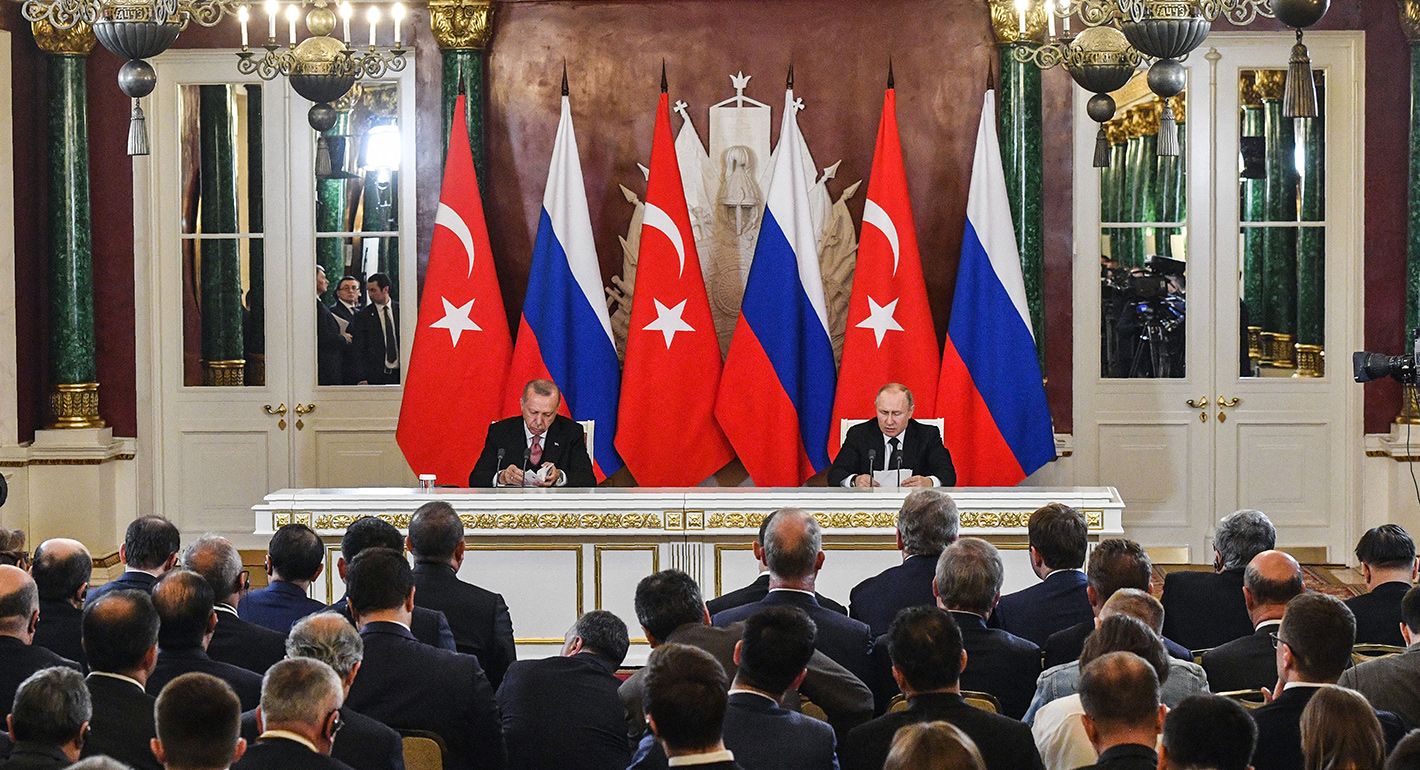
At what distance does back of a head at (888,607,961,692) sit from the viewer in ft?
12.0

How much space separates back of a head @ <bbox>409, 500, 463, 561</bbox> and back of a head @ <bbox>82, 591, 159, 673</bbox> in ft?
4.66

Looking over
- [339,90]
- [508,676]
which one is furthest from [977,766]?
[339,90]

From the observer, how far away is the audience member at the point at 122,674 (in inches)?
146

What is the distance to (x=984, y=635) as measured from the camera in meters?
4.44

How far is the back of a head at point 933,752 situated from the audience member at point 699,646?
1.52 m

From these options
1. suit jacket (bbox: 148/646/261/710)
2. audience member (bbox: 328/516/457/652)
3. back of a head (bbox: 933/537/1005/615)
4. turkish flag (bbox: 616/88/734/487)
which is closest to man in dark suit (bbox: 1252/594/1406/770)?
back of a head (bbox: 933/537/1005/615)

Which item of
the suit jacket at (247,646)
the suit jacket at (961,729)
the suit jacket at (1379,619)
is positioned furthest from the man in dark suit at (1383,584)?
the suit jacket at (247,646)

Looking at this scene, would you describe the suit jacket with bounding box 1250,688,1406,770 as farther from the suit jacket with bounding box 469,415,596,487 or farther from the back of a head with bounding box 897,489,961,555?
the suit jacket with bounding box 469,415,596,487

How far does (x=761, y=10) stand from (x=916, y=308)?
182cm

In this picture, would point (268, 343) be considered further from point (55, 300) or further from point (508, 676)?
point (508, 676)

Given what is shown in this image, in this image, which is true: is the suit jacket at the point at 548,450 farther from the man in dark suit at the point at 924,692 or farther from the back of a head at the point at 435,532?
the man in dark suit at the point at 924,692

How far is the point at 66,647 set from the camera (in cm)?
476

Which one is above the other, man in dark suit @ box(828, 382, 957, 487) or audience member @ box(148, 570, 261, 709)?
man in dark suit @ box(828, 382, 957, 487)

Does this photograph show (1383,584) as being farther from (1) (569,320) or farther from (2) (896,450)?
(1) (569,320)
